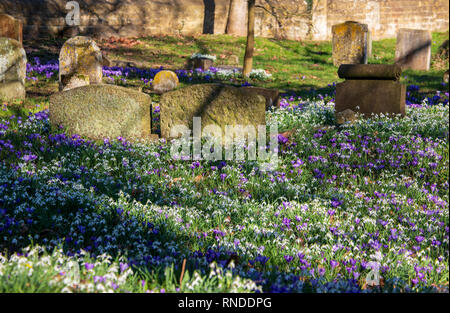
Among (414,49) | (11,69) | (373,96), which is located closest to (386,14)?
(414,49)

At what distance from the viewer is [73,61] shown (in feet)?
35.6

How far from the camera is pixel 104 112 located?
8180 millimetres

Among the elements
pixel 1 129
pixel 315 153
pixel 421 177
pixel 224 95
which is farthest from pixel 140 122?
pixel 421 177

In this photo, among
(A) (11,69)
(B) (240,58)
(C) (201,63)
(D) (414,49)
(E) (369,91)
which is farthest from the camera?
(B) (240,58)

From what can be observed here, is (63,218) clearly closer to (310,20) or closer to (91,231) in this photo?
(91,231)

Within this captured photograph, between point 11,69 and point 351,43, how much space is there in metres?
14.0

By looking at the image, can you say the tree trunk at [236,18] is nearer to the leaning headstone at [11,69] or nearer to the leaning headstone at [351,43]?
the leaning headstone at [351,43]

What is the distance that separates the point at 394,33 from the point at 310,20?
5.47 meters

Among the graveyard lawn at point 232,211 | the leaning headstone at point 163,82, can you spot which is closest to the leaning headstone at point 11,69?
the graveyard lawn at point 232,211

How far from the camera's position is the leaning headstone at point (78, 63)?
10.9 m

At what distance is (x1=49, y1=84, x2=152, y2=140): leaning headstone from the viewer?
8.09 meters

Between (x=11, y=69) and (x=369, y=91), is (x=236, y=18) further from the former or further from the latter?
(x=369, y=91)

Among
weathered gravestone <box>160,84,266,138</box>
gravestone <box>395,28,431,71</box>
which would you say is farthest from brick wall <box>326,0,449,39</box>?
weathered gravestone <box>160,84,266,138</box>

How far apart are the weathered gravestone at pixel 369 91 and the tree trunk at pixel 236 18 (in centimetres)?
1821
